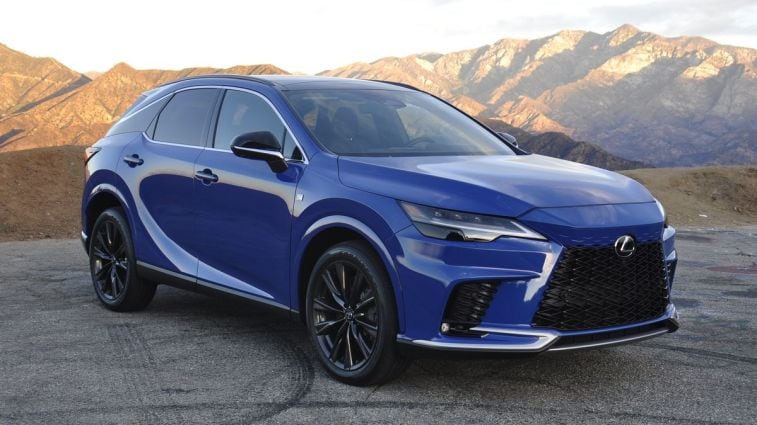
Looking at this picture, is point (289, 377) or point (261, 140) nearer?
point (289, 377)

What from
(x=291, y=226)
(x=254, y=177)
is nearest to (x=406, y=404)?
(x=291, y=226)

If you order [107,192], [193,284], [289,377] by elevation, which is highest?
[107,192]

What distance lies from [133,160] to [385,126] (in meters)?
2.19

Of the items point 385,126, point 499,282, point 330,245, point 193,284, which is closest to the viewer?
point 499,282

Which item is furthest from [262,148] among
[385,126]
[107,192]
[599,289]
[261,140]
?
[107,192]

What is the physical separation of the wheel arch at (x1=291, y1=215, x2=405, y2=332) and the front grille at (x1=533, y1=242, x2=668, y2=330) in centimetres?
75

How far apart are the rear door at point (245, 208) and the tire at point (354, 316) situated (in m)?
0.33

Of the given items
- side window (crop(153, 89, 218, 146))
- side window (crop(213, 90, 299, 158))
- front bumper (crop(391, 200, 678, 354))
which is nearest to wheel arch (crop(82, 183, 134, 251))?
side window (crop(153, 89, 218, 146))

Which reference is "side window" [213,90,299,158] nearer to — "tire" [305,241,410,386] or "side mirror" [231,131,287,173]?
"side mirror" [231,131,287,173]

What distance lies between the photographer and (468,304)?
459 centimetres

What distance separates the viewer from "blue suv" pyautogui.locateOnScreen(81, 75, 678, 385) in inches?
179

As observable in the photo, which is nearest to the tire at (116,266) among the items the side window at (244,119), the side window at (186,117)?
the side window at (186,117)

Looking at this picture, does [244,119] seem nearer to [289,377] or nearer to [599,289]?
[289,377]

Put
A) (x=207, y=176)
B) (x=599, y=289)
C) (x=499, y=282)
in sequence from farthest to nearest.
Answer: (x=207, y=176) < (x=599, y=289) < (x=499, y=282)
